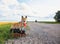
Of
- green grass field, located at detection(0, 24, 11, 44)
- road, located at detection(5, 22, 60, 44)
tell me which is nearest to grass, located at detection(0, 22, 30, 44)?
green grass field, located at detection(0, 24, 11, 44)

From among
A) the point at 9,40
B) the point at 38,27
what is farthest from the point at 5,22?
the point at 38,27

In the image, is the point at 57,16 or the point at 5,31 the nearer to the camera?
the point at 5,31

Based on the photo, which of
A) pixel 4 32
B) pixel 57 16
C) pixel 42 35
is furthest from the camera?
pixel 57 16

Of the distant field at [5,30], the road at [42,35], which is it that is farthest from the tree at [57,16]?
the distant field at [5,30]

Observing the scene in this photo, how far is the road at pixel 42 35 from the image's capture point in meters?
4.73

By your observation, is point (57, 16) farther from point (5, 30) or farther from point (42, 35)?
point (5, 30)

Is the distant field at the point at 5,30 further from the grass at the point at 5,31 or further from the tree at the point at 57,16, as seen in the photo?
the tree at the point at 57,16

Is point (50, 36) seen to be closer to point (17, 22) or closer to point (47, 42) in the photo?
point (47, 42)

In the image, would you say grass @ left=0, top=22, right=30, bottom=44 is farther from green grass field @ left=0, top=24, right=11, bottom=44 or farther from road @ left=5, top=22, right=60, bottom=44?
road @ left=5, top=22, right=60, bottom=44

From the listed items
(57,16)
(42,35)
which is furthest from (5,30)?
(57,16)

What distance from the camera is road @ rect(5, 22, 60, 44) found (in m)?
4.73

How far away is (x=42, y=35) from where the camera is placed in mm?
5133

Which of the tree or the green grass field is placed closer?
the green grass field

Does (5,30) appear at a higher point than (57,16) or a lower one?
lower
